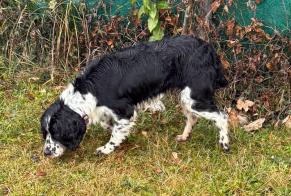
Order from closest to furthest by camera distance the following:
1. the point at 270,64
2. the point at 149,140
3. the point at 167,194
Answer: the point at 167,194
the point at 149,140
the point at 270,64

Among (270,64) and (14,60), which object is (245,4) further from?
(14,60)

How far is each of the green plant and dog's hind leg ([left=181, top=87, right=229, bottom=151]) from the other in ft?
4.05

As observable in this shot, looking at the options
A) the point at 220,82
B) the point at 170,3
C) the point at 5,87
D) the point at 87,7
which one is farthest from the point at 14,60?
the point at 220,82

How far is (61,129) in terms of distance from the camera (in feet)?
15.0

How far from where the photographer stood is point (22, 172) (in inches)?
185

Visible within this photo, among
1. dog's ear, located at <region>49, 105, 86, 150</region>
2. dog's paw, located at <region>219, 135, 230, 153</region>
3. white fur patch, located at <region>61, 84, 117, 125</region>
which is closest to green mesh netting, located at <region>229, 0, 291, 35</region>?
dog's paw, located at <region>219, 135, 230, 153</region>

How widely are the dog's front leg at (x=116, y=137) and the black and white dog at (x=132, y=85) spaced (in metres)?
0.01

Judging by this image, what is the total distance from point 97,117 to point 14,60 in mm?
2088

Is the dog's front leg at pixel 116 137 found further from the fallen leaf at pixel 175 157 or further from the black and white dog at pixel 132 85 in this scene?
the fallen leaf at pixel 175 157

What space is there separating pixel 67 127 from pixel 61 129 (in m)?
0.05

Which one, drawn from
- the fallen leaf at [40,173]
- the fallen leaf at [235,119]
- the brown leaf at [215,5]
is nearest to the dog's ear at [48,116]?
the fallen leaf at [40,173]

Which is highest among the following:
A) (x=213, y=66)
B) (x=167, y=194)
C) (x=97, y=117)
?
(x=213, y=66)

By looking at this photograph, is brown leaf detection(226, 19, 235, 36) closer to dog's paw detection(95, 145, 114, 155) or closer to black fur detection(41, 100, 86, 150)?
dog's paw detection(95, 145, 114, 155)

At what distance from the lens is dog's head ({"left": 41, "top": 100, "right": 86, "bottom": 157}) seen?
180 inches
